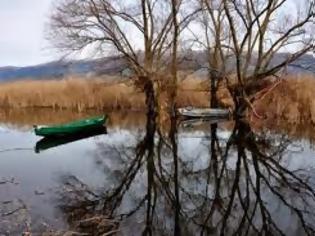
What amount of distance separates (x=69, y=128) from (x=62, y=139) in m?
0.47

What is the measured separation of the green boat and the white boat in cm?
517

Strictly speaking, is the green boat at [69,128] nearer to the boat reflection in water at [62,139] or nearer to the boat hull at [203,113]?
the boat reflection in water at [62,139]

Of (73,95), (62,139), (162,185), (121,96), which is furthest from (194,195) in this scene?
(73,95)

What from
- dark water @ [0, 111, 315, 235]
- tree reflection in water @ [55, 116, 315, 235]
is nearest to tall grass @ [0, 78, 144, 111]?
dark water @ [0, 111, 315, 235]

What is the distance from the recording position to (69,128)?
19.4 meters

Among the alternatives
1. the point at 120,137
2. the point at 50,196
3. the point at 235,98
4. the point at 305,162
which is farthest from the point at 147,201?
the point at 235,98

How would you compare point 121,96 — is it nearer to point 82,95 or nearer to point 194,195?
point 82,95

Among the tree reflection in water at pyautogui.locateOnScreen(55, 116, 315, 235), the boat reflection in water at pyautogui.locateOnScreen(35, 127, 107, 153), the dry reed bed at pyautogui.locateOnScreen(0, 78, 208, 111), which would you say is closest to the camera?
the tree reflection in water at pyautogui.locateOnScreen(55, 116, 315, 235)

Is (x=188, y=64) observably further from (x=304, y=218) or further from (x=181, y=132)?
(x=304, y=218)

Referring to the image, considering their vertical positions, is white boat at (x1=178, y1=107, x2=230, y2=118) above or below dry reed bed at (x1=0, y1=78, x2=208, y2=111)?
below

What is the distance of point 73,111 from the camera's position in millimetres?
28297

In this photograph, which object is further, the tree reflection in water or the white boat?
the white boat

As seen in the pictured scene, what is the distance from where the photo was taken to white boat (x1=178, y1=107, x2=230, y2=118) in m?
24.8

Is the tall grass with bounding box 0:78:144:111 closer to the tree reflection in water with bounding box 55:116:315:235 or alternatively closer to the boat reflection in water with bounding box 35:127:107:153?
the boat reflection in water with bounding box 35:127:107:153
